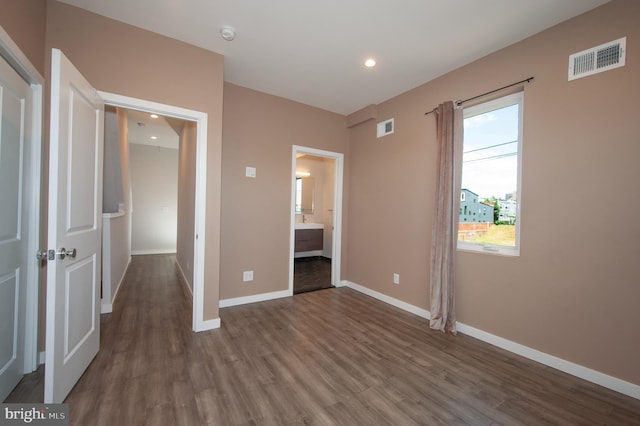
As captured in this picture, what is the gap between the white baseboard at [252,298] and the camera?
3.29m

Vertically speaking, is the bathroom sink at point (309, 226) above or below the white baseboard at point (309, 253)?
above

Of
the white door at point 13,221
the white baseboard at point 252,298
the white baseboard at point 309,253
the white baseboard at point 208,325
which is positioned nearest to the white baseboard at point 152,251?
the white baseboard at point 309,253

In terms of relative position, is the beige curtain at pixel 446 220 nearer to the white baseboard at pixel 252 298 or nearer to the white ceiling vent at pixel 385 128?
the white ceiling vent at pixel 385 128

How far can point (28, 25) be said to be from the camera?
177 cm

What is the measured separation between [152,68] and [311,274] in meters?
3.83

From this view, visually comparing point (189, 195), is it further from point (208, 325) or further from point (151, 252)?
point (151, 252)

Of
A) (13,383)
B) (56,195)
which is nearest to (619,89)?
(56,195)

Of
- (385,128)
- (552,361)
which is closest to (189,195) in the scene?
(385,128)

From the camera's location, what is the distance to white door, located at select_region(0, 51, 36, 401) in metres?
1.55

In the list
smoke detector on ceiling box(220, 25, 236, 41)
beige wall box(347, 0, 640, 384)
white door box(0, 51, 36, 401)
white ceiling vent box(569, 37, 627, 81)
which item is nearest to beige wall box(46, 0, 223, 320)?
smoke detector on ceiling box(220, 25, 236, 41)

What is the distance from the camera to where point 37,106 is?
1.89 metres

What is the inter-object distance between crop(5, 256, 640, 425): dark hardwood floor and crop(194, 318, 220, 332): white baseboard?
0.08 metres

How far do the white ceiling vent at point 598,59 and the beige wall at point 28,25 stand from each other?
3.84 meters

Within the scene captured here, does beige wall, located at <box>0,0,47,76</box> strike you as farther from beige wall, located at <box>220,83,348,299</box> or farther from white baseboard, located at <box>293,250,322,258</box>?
white baseboard, located at <box>293,250,322,258</box>
